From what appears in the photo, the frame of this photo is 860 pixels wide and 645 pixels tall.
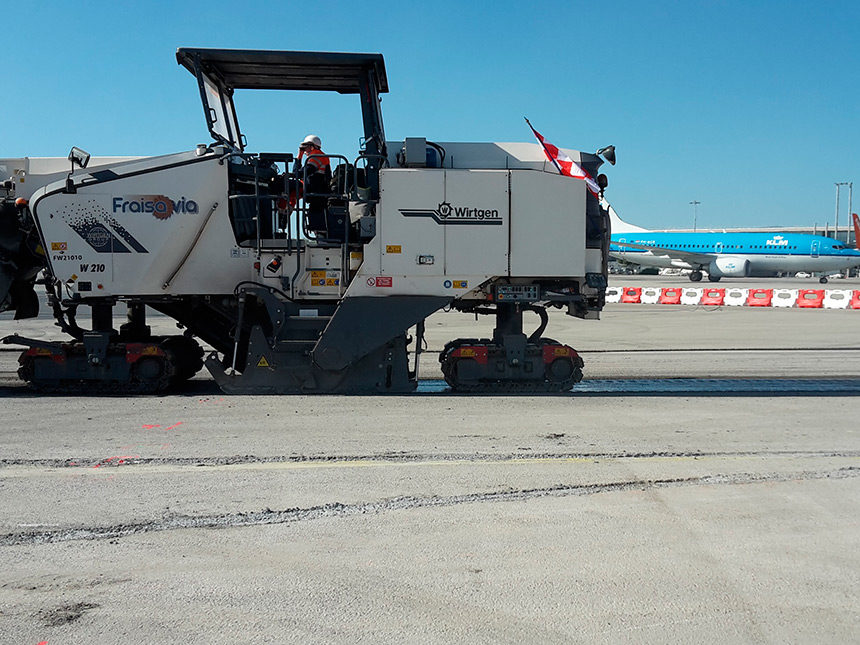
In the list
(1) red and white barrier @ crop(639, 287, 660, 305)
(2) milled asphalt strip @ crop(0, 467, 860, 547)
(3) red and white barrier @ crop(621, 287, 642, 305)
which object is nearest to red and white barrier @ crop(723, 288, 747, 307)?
(1) red and white barrier @ crop(639, 287, 660, 305)

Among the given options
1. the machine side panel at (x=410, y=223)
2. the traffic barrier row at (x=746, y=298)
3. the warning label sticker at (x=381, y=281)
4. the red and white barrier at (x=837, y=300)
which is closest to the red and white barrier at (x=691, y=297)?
the traffic barrier row at (x=746, y=298)

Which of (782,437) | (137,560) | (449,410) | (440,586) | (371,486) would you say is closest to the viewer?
(440,586)

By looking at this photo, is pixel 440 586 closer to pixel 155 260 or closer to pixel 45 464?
pixel 45 464

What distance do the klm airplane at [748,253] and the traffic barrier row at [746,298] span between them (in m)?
22.8

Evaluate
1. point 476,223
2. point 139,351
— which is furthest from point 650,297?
point 139,351

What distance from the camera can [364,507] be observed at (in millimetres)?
4941

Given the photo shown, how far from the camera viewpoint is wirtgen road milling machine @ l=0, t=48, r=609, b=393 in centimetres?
884

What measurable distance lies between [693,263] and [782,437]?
163ft

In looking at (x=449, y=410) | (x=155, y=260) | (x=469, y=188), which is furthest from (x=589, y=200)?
(x=155, y=260)

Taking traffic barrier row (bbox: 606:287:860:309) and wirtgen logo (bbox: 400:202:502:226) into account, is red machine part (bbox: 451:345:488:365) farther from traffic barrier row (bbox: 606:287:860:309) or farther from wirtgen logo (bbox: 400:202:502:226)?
traffic barrier row (bbox: 606:287:860:309)

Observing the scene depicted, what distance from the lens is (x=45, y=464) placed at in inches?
235

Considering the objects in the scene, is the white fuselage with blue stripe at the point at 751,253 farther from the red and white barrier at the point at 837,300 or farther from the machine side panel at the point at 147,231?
the machine side panel at the point at 147,231

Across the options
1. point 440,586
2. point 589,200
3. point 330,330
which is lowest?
point 440,586

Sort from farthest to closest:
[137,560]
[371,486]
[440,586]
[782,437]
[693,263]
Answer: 1. [693,263]
2. [782,437]
3. [371,486]
4. [137,560]
5. [440,586]
